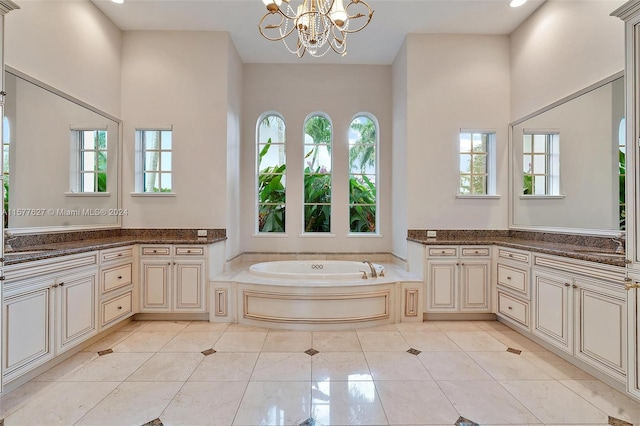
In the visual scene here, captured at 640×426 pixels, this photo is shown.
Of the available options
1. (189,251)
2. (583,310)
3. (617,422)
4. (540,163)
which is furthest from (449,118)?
(189,251)

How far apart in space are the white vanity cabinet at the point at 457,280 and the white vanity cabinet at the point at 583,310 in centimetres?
63

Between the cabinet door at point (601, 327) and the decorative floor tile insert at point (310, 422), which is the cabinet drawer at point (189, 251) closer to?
the decorative floor tile insert at point (310, 422)

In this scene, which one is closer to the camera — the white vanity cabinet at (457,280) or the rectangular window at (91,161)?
the rectangular window at (91,161)

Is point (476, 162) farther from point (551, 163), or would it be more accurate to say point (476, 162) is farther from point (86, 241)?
point (86, 241)

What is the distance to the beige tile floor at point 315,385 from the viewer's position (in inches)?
71.4

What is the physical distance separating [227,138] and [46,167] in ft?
5.65

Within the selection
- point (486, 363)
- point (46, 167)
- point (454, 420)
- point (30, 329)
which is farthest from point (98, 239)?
point (486, 363)

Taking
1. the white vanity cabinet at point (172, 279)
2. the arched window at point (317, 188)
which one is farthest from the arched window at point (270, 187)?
the white vanity cabinet at point (172, 279)

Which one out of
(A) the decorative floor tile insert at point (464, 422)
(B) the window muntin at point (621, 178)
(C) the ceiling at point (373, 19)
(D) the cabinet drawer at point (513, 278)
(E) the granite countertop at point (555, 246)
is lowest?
(A) the decorative floor tile insert at point (464, 422)

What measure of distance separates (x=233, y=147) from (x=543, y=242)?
370 centimetres

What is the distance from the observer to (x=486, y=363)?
8.07 feet

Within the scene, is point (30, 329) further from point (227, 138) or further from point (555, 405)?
point (555, 405)

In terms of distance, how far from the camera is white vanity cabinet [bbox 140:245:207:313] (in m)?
3.36

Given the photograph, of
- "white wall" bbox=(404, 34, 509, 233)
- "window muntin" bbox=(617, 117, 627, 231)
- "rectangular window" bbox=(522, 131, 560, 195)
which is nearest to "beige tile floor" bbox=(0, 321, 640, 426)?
"window muntin" bbox=(617, 117, 627, 231)
